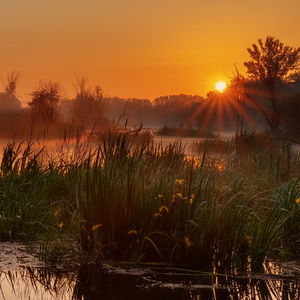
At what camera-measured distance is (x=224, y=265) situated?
17.6 ft

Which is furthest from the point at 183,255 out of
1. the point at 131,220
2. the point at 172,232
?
the point at 131,220

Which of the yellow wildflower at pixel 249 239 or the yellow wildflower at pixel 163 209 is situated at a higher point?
the yellow wildflower at pixel 163 209

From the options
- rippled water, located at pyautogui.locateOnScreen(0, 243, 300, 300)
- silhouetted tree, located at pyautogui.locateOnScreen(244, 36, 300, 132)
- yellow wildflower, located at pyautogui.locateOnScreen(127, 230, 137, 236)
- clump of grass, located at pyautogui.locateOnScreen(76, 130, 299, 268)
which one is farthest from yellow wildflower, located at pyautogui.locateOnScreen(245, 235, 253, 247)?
silhouetted tree, located at pyautogui.locateOnScreen(244, 36, 300, 132)

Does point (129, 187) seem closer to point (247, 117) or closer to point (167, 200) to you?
point (167, 200)

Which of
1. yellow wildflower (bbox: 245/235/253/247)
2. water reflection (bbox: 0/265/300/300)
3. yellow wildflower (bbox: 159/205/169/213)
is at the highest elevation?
yellow wildflower (bbox: 159/205/169/213)

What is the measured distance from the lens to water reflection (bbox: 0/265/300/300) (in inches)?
182

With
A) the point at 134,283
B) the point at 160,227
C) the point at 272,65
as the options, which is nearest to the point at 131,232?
the point at 160,227

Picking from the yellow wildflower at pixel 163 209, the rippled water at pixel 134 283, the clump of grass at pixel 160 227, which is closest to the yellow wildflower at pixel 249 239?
the clump of grass at pixel 160 227

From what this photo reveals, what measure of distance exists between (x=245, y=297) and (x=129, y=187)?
5.01ft

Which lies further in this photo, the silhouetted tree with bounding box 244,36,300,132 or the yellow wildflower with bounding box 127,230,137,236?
the silhouetted tree with bounding box 244,36,300,132

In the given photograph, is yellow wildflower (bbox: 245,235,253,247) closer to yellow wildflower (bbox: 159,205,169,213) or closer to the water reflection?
the water reflection

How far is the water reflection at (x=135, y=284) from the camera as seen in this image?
4.62 meters

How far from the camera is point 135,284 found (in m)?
4.85

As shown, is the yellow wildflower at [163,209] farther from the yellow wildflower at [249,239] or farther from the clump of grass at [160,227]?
the yellow wildflower at [249,239]
